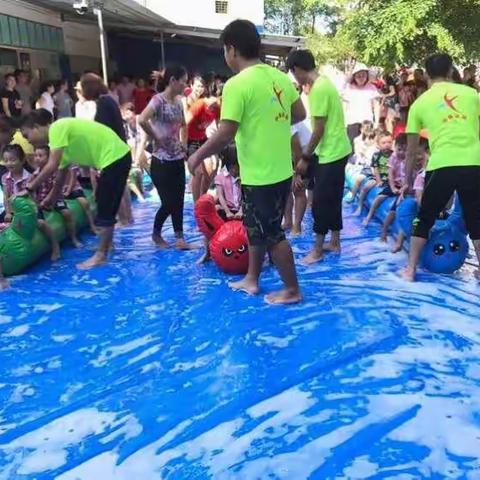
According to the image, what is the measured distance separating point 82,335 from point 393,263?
2625 mm

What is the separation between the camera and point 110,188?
488 cm

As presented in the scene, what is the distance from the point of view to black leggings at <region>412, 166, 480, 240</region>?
4227 mm

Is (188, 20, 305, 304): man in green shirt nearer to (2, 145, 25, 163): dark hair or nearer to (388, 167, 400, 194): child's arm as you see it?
(2, 145, 25, 163): dark hair

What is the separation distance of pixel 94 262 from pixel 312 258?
70.8 inches

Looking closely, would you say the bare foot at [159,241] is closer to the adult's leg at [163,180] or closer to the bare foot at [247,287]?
the adult's leg at [163,180]

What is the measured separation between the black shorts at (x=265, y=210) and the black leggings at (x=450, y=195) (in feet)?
3.48

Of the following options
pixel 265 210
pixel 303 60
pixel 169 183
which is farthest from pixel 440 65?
pixel 169 183

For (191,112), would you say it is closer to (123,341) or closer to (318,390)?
(123,341)

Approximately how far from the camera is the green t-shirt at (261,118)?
374cm

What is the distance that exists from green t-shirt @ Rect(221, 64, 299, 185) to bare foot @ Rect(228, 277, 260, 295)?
0.76 m

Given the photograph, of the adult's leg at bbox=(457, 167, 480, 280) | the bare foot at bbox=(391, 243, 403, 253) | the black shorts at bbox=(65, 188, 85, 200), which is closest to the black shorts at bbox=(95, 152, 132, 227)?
the black shorts at bbox=(65, 188, 85, 200)

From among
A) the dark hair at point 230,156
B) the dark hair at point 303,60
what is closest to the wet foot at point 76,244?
the dark hair at point 230,156

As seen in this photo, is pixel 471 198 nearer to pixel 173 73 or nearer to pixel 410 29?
pixel 173 73

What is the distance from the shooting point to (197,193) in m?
6.75
